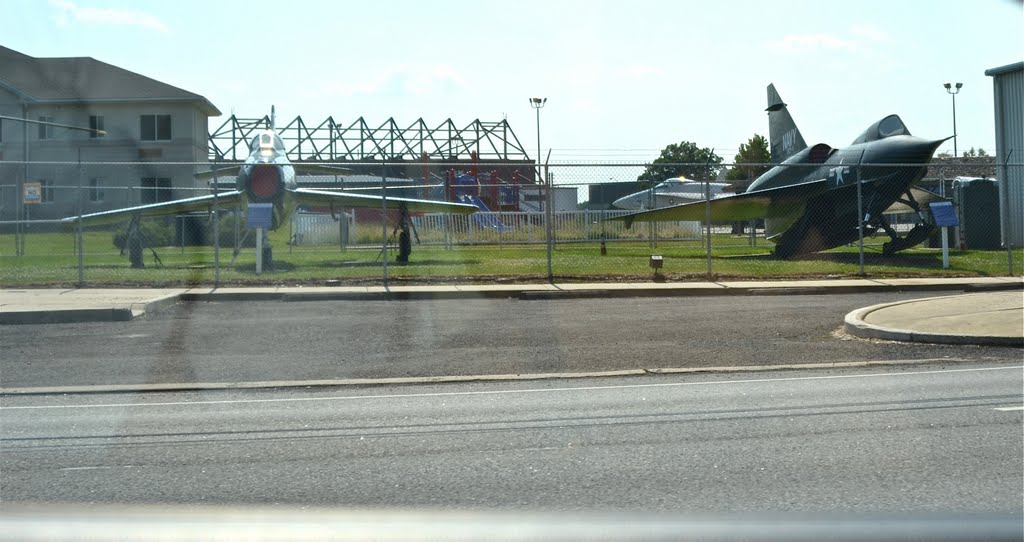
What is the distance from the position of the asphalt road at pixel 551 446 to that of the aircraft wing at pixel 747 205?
1587 centimetres

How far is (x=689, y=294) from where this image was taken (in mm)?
16297

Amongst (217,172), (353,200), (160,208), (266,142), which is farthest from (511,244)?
(217,172)

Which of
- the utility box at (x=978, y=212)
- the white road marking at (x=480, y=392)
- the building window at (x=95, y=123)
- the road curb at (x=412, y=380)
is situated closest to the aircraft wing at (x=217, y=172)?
the road curb at (x=412, y=380)

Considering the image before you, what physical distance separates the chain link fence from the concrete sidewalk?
39.8 inches

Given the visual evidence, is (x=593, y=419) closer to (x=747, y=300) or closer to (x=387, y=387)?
(x=387, y=387)

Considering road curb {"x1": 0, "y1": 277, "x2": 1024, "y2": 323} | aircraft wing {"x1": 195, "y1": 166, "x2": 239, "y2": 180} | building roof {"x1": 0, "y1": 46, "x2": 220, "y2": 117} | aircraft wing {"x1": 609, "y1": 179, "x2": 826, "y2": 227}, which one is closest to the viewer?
road curb {"x1": 0, "y1": 277, "x2": 1024, "y2": 323}

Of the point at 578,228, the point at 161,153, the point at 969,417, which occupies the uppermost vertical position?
the point at 161,153

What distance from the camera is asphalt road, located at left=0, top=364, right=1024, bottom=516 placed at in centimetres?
505

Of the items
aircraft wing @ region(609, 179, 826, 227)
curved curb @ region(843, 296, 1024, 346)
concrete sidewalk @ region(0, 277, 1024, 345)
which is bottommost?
curved curb @ region(843, 296, 1024, 346)

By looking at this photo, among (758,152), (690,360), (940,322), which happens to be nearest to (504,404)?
(690,360)

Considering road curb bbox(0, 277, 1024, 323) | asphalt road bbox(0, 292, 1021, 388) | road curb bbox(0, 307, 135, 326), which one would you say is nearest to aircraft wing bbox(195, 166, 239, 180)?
road curb bbox(0, 277, 1024, 323)

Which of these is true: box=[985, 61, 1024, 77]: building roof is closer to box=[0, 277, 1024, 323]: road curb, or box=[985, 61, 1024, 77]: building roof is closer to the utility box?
the utility box

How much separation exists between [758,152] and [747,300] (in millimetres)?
60635

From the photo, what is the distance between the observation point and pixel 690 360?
1012cm
